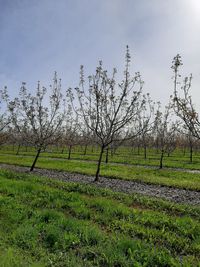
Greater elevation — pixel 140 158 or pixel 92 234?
pixel 140 158

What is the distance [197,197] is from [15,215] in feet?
31.6

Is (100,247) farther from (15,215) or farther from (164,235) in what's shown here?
(15,215)

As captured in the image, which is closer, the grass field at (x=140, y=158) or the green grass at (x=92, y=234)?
the green grass at (x=92, y=234)

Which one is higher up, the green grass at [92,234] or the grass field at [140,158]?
the grass field at [140,158]

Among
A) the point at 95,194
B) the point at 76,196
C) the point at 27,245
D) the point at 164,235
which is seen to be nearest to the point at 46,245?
the point at 27,245

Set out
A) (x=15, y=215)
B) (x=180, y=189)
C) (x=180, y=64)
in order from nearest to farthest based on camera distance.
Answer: (x=15, y=215), (x=180, y=64), (x=180, y=189)

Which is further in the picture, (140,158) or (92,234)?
(140,158)

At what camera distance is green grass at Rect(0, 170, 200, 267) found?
5.65m

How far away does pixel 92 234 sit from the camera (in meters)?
6.76

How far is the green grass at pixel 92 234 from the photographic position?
5652 millimetres

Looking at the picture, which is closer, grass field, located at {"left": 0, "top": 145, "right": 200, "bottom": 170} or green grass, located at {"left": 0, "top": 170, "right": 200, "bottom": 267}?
green grass, located at {"left": 0, "top": 170, "right": 200, "bottom": 267}

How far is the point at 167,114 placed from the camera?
3228cm

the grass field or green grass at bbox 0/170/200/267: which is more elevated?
the grass field

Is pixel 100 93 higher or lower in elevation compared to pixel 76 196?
higher
